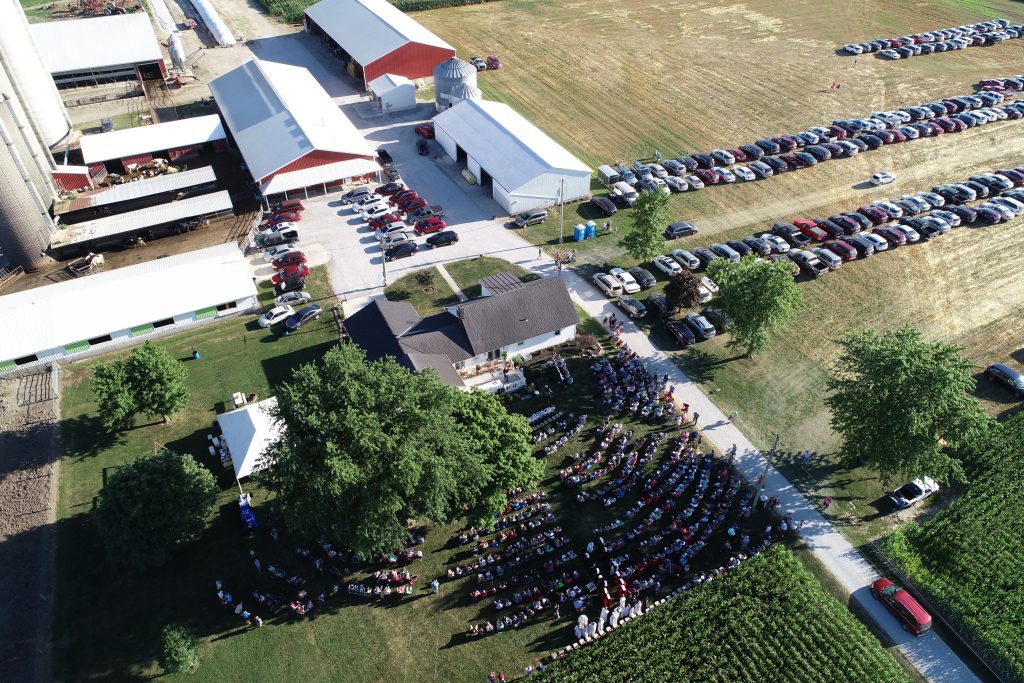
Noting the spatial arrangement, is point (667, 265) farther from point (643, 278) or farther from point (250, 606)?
point (250, 606)

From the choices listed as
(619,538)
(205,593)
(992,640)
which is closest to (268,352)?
(205,593)

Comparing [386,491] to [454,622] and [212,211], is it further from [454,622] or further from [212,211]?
[212,211]

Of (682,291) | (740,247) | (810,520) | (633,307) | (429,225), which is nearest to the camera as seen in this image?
(810,520)

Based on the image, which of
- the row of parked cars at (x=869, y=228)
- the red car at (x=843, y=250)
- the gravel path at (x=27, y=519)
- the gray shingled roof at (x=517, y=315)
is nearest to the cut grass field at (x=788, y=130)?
the red car at (x=843, y=250)

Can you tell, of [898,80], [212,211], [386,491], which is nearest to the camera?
[386,491]

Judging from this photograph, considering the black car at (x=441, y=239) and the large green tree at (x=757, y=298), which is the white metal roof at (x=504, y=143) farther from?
the large green tree at (x=757, y=298)

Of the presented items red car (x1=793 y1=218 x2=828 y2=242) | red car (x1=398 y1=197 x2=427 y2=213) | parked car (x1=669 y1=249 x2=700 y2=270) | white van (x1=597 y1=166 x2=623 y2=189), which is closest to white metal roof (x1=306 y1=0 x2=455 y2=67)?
red car (x1=398 y1=197 x2=427 y2=213)

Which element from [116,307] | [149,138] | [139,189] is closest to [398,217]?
[116,307]
